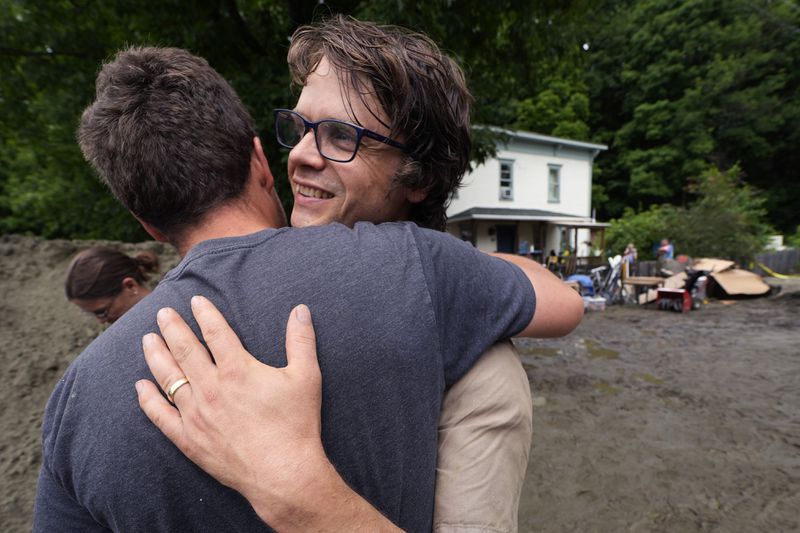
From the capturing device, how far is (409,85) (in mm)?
1329

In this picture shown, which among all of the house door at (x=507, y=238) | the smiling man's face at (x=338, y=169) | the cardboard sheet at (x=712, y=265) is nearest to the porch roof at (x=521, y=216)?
the house door at (x=507, y=238)

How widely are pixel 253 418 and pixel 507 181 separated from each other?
75.0ft

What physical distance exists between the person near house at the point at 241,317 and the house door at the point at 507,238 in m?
22.3

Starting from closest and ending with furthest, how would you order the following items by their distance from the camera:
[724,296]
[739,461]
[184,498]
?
[184,498], [739,461], [724,296]

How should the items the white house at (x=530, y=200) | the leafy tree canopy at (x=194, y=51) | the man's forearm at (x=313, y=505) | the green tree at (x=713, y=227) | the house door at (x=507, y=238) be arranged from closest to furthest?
1. the man's forearm at (x=313, y=505)
2. the leafy tree canopy at (x=194, y=51)
3. the green tree at (x=713, y=227)
4. the white house at (x=530, y=200)
5. the house door at (x=507, y=238)

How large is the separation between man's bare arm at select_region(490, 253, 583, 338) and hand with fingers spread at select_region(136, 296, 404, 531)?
0.63m

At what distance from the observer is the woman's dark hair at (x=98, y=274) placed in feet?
9.75

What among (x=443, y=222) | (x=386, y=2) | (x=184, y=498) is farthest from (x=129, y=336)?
(x=386, y=2)

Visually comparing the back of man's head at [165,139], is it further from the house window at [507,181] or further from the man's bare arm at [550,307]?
the house window at [507,181]

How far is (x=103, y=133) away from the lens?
1.13 m

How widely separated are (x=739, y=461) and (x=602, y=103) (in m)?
39.2

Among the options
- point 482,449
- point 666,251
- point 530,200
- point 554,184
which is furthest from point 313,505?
point 554,184

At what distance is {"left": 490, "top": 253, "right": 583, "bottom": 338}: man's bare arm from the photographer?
1.25m

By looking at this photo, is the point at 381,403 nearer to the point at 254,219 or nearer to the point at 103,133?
the point at 254,219
